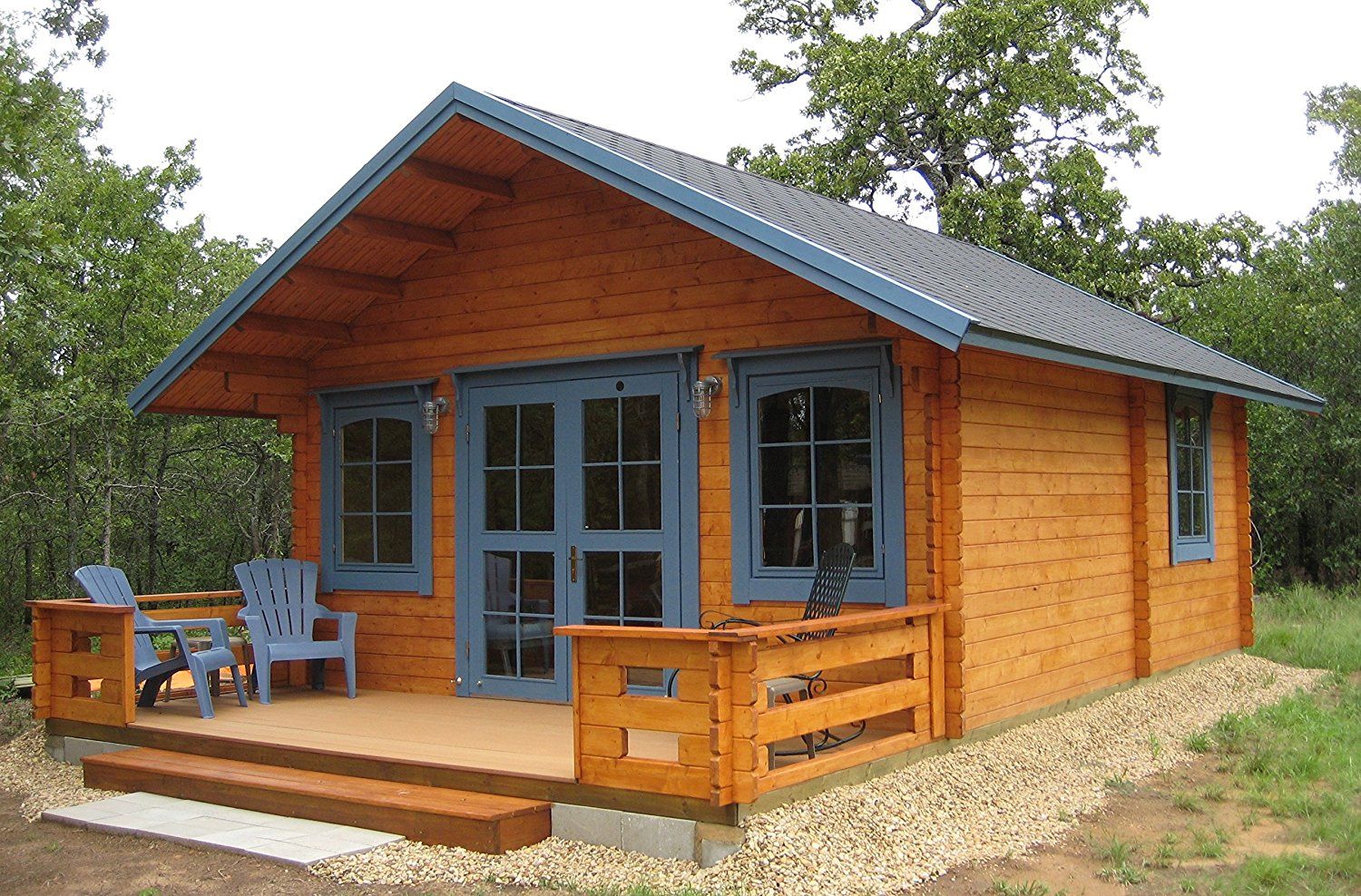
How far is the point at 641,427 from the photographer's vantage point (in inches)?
301

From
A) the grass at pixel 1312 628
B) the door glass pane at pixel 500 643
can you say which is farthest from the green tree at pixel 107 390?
the grass at pixel 1312 628

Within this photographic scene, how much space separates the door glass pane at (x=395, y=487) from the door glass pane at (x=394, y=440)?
6 centimetres

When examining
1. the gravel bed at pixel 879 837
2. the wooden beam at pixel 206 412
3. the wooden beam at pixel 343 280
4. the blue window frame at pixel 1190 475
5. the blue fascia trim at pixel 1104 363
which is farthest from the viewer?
the blue window frame at pixel 1190 475

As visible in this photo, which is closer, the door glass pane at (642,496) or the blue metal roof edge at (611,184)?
the blue metal roof edge at (611,184)

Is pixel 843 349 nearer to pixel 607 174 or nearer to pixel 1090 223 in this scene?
pixel 607 174

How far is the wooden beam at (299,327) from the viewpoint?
8.38 meters

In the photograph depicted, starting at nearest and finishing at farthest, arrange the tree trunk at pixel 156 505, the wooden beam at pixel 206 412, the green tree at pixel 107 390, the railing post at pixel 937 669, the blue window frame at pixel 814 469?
the railing post at pixel 937 669, the blue window frame at pixel 814 469, the wooden beam at pixel 206 412, the green tree at pixel 107 390, the tree trunk at pixel 156 505

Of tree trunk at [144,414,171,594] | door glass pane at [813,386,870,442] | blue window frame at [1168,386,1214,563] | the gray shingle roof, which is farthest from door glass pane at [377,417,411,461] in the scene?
tree trunk at [144,414,171,594]

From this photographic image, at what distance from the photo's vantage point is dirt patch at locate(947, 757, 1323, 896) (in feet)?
17.3

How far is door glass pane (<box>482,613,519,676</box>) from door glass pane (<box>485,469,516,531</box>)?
1.78 ft

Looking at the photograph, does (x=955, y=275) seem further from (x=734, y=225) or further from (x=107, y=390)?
(x=107, y=390)

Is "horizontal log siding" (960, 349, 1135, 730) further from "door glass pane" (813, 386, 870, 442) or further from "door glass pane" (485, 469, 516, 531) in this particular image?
"door glass pane" (485, 469, 516, 531)

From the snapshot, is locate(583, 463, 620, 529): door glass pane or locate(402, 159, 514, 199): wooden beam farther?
locate(583, 463, 620, 529): door glass pane

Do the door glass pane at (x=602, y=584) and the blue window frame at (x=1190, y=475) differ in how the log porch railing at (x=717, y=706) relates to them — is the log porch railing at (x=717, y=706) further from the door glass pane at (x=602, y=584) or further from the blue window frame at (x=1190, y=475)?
the blue window frame at (x=1190, y=475)
